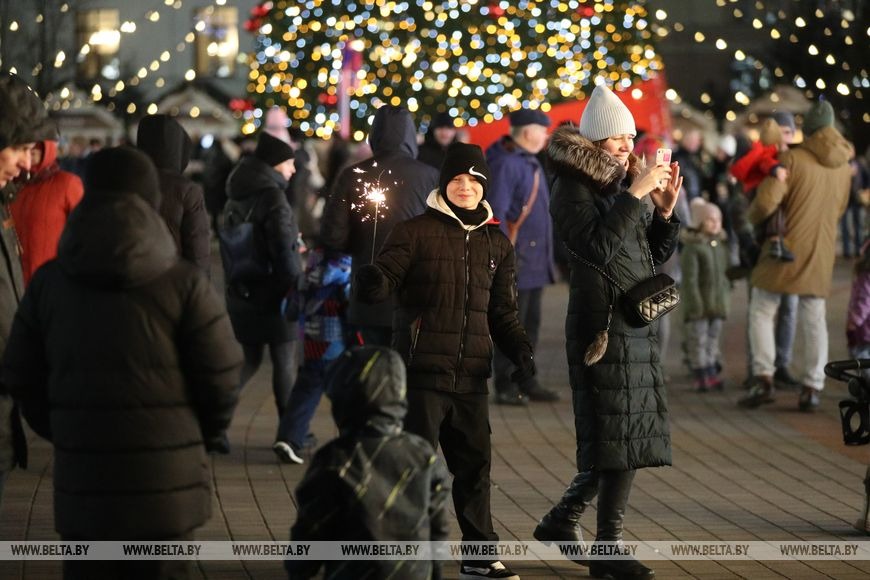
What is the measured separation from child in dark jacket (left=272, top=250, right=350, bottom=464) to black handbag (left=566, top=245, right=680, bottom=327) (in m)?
2.95

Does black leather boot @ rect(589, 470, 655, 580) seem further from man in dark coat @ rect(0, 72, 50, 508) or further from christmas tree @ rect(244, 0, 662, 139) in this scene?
christmas tree @ rect(244, 0, 662, 139)

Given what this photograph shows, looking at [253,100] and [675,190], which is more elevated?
[675,190]

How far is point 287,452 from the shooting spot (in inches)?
380

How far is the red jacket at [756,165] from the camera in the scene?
12203 mm

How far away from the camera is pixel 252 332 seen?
401 inches

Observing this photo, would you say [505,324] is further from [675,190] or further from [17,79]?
[17,79]

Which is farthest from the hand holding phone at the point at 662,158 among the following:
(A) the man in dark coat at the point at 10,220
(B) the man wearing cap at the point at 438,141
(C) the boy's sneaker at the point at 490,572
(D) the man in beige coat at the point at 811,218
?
(B) the man wearing cap at the point at 438,141

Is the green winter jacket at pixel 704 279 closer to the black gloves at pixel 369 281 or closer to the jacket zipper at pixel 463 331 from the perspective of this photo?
Answer: the jacket zipper at pixel 463 331

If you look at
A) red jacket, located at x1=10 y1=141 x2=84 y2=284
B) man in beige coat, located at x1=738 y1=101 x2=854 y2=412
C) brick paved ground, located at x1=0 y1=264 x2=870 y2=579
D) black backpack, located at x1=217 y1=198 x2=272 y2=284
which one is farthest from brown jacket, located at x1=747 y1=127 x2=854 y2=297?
red jacket, located at x1=10 y1=141 x2=84 y2=284

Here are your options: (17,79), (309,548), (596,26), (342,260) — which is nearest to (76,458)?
(309,548)

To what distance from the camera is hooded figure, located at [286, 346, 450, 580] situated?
191 inches

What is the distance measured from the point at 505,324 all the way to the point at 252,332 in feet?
11.2

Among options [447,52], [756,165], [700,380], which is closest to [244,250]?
[756,165]

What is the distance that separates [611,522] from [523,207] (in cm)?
559
